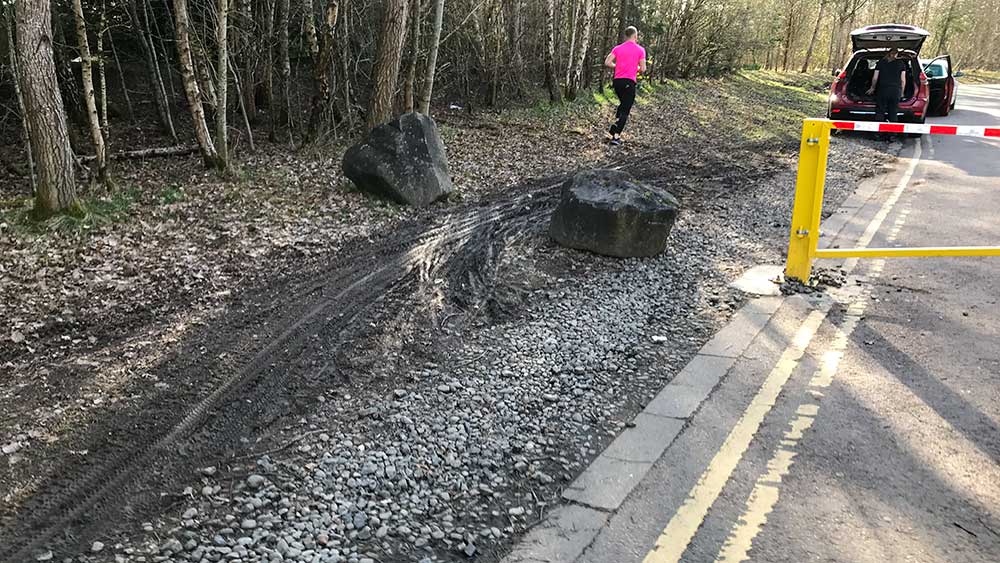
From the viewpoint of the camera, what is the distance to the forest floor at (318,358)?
328 centimetres

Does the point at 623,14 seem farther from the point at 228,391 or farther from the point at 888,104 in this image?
the point at 228,391

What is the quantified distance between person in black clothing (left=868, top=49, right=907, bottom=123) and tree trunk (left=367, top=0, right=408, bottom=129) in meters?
9.58

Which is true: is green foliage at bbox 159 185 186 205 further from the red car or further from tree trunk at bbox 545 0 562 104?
the red car

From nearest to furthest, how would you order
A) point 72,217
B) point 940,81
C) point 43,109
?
point 43,109 < point 72,217 < point 940,81

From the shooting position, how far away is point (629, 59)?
42.5ft

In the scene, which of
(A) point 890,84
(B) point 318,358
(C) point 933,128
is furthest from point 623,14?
(B) point 318,358

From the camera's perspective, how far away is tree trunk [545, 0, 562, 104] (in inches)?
664

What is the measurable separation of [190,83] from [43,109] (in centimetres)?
217

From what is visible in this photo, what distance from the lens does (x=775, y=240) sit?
7.72 m

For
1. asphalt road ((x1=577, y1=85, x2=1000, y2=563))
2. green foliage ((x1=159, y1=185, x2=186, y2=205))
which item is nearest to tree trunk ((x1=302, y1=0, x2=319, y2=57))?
green foliage ((x1=159, y1=185, x2=186, y2=205))

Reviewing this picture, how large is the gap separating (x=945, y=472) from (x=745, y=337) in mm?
1783

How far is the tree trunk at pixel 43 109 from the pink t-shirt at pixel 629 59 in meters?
9.08

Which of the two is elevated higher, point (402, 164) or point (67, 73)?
point (67, 73)

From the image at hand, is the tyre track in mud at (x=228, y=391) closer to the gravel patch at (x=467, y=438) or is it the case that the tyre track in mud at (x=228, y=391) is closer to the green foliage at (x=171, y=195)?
the gravel patch at (x=467, y=438)
